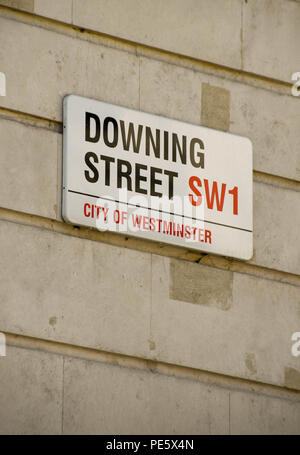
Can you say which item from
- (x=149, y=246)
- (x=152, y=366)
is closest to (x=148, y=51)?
(x=149, y=246)

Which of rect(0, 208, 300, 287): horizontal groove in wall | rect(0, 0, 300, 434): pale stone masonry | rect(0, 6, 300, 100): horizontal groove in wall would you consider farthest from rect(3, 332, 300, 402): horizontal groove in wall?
rect(0, 6, 300, 100): horizontal groove in wall

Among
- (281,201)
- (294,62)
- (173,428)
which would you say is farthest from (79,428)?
(294,62)

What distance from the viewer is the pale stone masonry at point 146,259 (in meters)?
11.2

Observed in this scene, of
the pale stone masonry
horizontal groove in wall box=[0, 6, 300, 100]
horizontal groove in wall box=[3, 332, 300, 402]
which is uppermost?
horizontal groove in wall box=[0, 6, 300, 100]

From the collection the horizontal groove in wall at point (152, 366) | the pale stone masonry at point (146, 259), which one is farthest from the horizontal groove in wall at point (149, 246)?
the horizontal groove in wall at point (152, 366)

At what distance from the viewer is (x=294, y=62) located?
1279 cm

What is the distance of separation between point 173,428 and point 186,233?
1.34 m

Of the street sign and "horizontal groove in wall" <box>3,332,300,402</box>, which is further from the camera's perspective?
the street sign

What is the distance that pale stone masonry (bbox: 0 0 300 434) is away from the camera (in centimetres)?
1120

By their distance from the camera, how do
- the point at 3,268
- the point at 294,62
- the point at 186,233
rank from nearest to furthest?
the point at 3,268, the point at 186,233, the point at 294,62

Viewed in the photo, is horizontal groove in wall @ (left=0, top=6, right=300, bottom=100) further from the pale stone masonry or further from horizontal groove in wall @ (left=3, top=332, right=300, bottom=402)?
horizontal groove in wall @ (left=3, top=332, right=300, bottom=402)

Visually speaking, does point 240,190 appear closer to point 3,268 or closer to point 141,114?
point 141,114

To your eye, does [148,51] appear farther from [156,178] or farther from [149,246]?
[149,246]

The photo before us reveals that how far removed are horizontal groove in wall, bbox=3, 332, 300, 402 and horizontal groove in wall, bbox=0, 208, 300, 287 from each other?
2.48 feet
